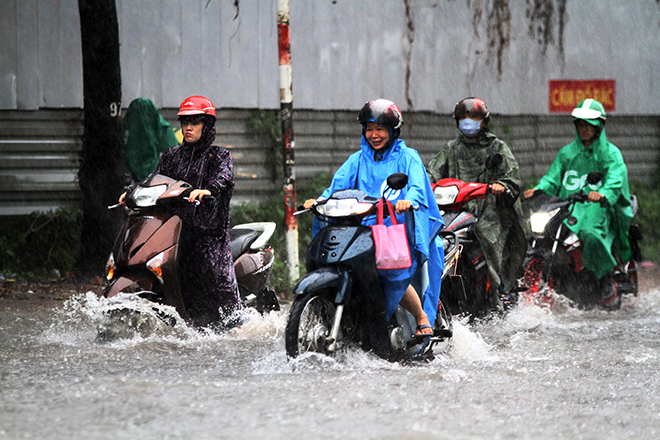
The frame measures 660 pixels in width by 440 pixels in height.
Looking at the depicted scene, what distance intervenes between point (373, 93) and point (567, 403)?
7.97 meters

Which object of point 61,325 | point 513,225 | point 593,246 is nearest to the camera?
point 61,325

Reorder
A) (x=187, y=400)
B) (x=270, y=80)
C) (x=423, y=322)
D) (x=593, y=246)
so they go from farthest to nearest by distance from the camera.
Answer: (x=270, y=80)
(x=593, y=246)
(x=423, y=322)
(x=187, y=400)

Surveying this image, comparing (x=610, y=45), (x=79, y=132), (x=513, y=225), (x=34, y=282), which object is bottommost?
(x=34, y=282)

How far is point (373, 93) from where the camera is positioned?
40.0 ft

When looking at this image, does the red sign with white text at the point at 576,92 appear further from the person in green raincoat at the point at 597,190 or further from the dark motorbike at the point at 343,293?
the dark motorbike at the point at 343,293

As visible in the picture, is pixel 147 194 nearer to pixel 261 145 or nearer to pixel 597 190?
pixel 597 190

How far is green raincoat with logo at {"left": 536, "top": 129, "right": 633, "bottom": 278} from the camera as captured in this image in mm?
8930

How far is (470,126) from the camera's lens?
7695 mm

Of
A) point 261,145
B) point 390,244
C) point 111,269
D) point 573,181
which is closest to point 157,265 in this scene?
point 111,269

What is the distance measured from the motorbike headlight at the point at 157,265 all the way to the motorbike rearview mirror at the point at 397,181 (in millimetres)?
1732

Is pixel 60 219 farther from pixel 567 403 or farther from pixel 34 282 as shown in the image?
pixel 567 403

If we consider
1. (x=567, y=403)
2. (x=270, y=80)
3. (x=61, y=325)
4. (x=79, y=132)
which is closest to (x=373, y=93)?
(x=270, y=80)

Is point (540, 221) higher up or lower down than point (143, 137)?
lower down

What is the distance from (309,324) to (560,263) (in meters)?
4.54
